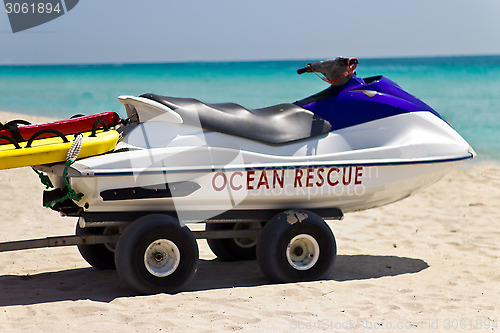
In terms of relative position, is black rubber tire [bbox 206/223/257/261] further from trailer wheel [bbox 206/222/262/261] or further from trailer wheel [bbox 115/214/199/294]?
trailer wheel [bbox 115/214/199/294]

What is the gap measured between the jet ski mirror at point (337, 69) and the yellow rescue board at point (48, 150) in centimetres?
194

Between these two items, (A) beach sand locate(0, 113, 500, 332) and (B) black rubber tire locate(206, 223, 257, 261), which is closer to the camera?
(A) beach sand locate(0, 113, 500, 332)

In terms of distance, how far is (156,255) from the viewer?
5.60 m

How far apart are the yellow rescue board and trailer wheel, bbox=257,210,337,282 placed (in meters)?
1.42

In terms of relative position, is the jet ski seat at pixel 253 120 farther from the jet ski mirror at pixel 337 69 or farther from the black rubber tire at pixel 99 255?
the black rubber tire at pixel 99 255

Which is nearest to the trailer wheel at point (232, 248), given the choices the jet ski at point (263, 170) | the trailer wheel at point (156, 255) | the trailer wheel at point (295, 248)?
the jet ski at point (263, 170)

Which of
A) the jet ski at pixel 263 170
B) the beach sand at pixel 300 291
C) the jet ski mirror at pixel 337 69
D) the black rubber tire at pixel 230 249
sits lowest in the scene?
the beach sand at pixel 300 291

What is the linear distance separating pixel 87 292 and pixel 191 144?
140 centimetres

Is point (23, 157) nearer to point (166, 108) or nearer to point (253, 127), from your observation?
point (166, 108)

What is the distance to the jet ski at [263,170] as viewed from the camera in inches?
217

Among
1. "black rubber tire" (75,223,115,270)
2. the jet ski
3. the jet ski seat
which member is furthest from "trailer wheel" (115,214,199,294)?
"black rubber tire" (75,223,115,270)

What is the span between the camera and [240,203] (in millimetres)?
5879

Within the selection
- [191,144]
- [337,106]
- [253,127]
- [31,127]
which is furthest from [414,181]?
[31,127]

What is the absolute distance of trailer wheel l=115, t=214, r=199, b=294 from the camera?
214 inches
